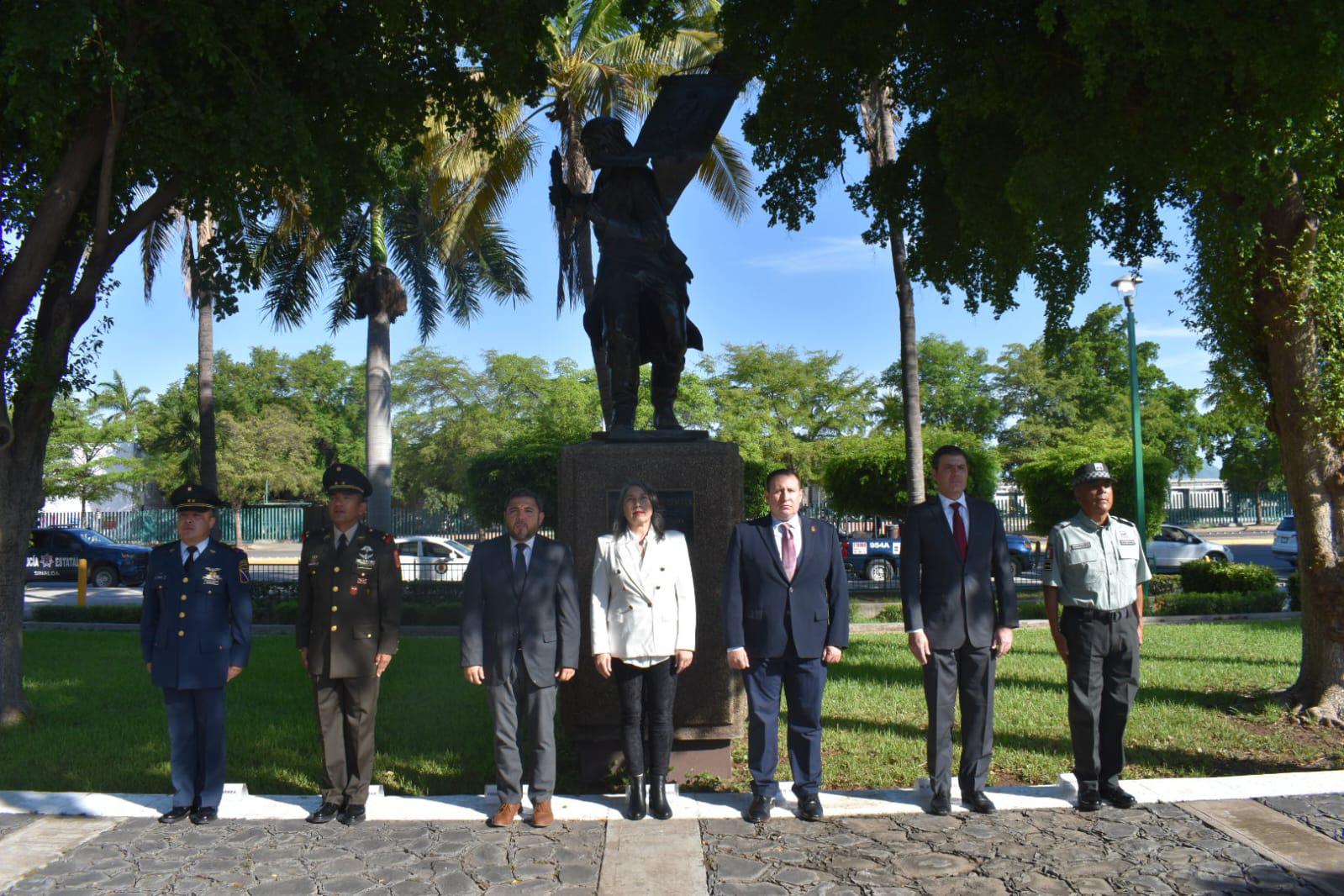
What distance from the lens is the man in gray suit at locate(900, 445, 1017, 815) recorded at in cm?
532

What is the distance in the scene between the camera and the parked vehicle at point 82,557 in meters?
27.4

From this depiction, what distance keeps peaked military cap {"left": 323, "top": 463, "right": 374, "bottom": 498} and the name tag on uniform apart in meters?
0.31

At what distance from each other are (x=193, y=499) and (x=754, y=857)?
3.51 m

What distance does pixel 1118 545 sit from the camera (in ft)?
17.6

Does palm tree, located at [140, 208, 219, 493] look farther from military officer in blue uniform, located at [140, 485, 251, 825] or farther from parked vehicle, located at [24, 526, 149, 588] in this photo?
military officer in blue uniform, located at [140, 485, 251, 825]

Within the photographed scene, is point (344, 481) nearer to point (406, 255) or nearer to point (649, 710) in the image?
point (649, 710)

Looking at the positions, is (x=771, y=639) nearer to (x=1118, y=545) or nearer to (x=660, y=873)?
(x=660, y=873)

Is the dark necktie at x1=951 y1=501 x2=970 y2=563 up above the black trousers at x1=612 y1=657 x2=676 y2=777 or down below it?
above

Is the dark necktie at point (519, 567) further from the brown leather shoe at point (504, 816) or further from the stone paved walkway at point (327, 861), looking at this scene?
the stone paved walkway at point (327, 861)

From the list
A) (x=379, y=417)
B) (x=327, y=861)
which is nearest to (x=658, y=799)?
(x=327, y=861)

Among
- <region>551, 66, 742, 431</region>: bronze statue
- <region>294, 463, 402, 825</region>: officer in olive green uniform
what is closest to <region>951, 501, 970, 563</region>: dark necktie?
<region>551, 66, 742, 431</region>: bronze statue

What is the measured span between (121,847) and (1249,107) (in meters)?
7.19

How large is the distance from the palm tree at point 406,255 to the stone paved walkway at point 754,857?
13.7m

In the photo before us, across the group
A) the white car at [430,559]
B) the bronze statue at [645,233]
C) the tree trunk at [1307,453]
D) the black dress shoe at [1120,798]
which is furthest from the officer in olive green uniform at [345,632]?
the white car at [430,559]
